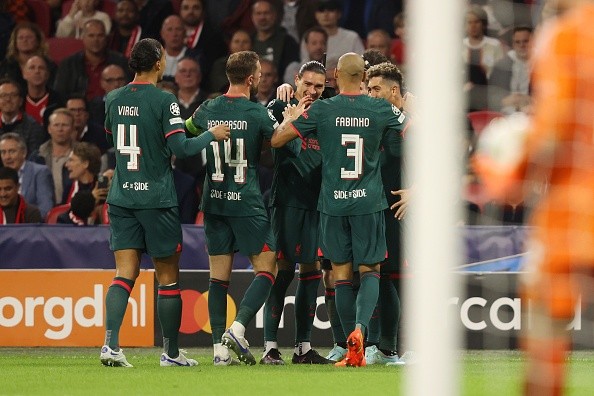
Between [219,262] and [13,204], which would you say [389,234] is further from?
[13,204]

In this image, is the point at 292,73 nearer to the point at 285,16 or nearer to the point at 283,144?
the point at 285,16

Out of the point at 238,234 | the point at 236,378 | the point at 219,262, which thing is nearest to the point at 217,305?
the point at 219,262

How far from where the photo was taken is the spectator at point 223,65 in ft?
41.3

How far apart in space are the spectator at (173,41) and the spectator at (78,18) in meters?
0.78

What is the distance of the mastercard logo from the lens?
31.9 ft

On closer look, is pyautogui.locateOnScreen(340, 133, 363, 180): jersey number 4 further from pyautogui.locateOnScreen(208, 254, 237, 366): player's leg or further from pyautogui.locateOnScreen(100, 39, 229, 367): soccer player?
pyautogui.locateOnScreen(208, 254, 237, 366): player's leg

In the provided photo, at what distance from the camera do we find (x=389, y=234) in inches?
333

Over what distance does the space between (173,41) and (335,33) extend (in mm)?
1735

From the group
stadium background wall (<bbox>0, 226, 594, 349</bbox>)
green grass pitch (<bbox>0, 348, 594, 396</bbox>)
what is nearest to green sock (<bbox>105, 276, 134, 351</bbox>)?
green grass pitch (<bbox>0, 348, 594, 396</bbox>)

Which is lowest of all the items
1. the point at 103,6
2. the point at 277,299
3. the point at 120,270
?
the point at 277,299

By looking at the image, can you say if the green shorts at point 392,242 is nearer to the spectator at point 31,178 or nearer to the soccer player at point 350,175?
the soccer player at point 350,175

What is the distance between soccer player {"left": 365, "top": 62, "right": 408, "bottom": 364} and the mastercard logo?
1.74 meters

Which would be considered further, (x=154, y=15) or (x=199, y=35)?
(x=154, y=15)

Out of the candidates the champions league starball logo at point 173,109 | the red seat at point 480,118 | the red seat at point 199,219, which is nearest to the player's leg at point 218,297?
the champions league starball logo at point 173,109
